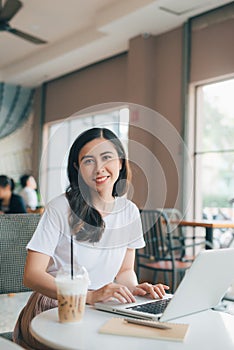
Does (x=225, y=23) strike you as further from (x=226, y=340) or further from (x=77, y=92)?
(x=226, y=340)

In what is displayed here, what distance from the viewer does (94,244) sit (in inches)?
55.8

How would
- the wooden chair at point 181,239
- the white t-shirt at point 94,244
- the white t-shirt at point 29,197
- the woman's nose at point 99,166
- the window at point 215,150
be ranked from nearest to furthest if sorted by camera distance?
the woman's nose at point 99,166
the white t-shirt at point 94,244
the wooden chair at point 181,239
the window at point 215,150
the white t-shirt at point 29,197

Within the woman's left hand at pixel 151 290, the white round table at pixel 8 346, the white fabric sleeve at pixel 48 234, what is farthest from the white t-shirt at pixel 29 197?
the white round table at pixel 8 346

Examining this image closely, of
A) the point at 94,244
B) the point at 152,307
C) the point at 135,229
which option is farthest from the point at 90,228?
the point at 152,307

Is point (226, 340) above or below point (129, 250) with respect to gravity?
below

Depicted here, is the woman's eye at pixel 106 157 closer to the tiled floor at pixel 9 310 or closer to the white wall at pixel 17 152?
the tiled floor at pixel 9 310

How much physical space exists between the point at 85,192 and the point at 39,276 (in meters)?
0.26

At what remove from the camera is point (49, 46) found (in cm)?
711

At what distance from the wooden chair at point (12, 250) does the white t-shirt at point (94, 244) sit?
0.26 metres

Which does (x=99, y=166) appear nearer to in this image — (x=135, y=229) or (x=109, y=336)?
(x=135, y=229)

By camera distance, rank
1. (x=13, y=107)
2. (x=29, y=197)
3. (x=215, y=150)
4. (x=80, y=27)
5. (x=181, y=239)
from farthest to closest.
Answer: (x=13, y=107) → (x=29, y=197) → (x=80, y=27) → (x=215, y=150) → (x=181, y=239)

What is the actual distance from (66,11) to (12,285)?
4698 mm

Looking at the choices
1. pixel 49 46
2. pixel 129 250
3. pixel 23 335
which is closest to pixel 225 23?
pixel 49 46

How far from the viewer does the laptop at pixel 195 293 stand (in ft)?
3.54
